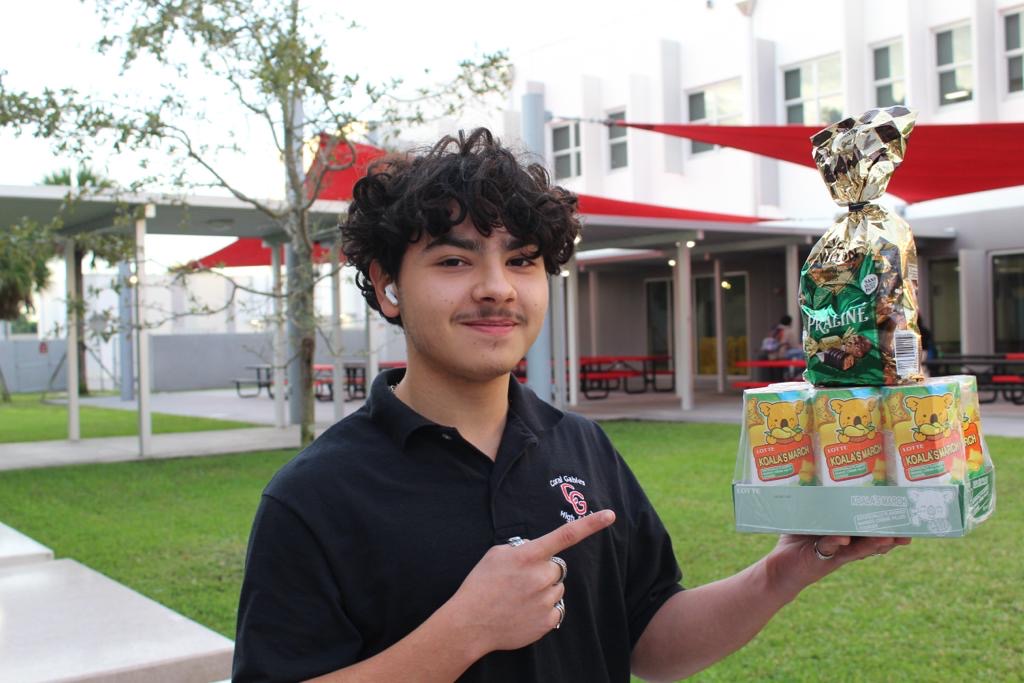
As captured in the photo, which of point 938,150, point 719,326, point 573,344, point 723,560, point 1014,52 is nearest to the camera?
point 723,560

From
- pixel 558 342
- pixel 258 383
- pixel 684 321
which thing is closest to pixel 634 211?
pixel 558 342

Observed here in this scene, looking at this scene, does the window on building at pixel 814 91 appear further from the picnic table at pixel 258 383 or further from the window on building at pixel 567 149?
the picnic table at pixel 258 383

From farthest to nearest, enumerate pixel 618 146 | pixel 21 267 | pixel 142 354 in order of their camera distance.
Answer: pixel 618 146 < pixel 21 267 < pixel 142 354

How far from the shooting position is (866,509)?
1.58 m

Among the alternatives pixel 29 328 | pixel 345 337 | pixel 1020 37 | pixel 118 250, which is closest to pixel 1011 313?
pixel 1020 37

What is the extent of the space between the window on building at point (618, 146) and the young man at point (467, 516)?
22.7 meters

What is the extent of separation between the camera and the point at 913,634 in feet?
15.3

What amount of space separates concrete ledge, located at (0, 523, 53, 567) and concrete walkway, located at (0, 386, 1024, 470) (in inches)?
267

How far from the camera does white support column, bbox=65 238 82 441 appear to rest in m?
11.4

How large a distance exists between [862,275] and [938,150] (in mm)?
6696

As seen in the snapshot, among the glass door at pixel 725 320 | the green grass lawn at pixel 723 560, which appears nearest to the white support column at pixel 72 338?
the green grass lawn at pixel 723 560

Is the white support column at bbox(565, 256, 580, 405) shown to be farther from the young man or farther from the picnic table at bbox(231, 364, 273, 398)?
the young man

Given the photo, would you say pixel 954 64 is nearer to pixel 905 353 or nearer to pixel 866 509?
pixel 905 353

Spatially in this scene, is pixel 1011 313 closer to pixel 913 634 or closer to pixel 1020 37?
pixel 1020 37
